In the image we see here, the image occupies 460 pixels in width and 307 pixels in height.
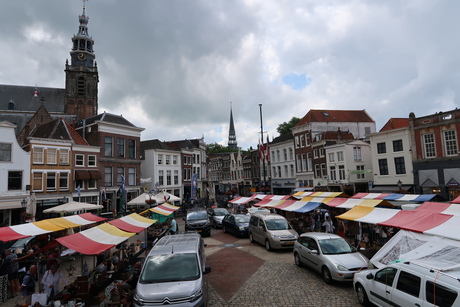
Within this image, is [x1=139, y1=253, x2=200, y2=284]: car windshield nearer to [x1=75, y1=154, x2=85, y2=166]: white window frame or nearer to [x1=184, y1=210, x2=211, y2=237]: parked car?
[x1=184, y1=210, x2=211, y2=237]: parked car

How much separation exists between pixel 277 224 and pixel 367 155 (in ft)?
93.9

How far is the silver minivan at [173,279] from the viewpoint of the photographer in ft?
21.7

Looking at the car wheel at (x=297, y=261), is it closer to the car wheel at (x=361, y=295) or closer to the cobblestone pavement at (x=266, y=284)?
the cobblestone pavement at (x=266, y=284)

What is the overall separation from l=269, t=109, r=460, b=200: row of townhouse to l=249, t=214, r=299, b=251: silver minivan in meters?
17.5

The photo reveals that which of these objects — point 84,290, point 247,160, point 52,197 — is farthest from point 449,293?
point 247,160

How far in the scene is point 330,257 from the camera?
9766 millimetres

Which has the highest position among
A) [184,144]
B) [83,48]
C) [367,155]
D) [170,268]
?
[83,48]

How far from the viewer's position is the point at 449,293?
5.27 meters

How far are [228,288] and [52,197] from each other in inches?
1066

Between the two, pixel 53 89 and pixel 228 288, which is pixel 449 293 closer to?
pixel 228 288

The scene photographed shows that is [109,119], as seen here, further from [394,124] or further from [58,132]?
[394,124]

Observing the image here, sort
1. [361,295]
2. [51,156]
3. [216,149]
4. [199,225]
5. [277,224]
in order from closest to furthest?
[361,295] < [277,224] < [199,225] < [51,156] < [216,149]

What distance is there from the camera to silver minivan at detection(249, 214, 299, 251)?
14306mm

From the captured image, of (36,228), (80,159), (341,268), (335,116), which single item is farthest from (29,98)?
(341,268)
